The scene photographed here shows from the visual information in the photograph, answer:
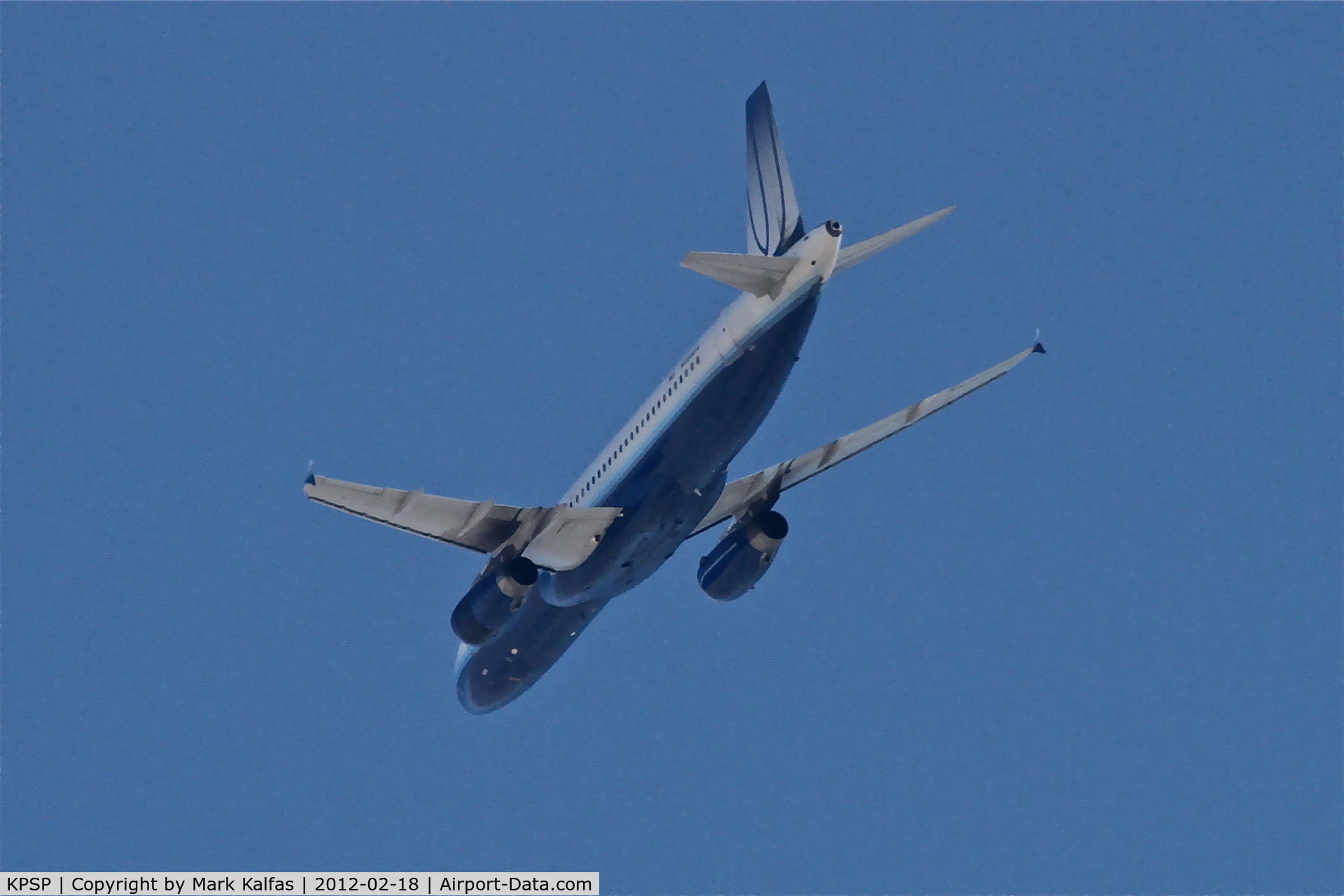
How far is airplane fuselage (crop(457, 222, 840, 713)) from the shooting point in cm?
5209

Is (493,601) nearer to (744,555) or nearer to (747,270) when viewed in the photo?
(744,555)

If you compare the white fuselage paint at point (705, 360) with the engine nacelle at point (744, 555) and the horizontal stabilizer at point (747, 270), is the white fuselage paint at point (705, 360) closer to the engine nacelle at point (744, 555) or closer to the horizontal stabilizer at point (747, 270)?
the horizontal stabilizer at point (747, 270)

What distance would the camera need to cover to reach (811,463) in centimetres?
6266

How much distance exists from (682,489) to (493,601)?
7.01 meters

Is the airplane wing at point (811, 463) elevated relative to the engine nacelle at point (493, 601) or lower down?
elevated

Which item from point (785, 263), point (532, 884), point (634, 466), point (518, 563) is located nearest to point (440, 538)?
point (518, 563)

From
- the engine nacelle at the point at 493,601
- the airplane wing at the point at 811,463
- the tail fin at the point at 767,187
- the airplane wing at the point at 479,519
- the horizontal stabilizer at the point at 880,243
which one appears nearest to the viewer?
the horizontal stabilizer at the point at 880,243

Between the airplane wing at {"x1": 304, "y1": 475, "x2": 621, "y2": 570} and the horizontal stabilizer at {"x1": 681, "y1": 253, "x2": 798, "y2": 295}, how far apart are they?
9081 millimetres

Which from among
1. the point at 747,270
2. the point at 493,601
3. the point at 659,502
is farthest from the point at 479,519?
the point at 747,270

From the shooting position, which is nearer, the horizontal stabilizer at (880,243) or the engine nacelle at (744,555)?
the horizontal stabilizer at (880,243)

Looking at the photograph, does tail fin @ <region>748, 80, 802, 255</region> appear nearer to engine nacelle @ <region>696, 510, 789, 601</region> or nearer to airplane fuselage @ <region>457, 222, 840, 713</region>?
airplane fuselage @ <region>457, 222, 840, 713</region>

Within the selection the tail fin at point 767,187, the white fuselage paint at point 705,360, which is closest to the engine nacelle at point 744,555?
the white fuselage paint at point 705,360

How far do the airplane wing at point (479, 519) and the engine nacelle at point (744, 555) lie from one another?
4984 millimetres

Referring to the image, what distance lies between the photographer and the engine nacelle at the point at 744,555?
201ft
